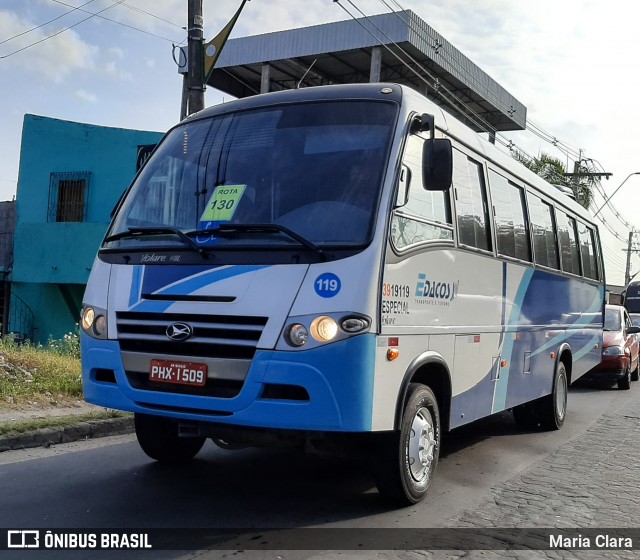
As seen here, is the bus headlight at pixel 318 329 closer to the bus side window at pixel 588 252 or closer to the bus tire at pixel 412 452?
the bus tire at pixel 412 452

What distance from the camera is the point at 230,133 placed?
5539 mm

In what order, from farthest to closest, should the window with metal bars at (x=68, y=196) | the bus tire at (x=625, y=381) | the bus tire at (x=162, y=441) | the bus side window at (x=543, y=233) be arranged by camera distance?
1. the window with metal bars at (x=68, y=196)
2. the bus tire at (x=625, y=381)
3. the bus side window at (x=543, y=233)
4. the bus tire at (x=162, y=441)

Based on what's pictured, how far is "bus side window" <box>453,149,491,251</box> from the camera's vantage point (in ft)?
19.8

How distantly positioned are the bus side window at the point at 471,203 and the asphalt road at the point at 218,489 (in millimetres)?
2021

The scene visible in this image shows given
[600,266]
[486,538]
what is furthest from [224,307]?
[600,266]

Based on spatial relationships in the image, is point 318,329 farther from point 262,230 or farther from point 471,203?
point 471,203

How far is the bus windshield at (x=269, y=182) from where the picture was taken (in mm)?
4785

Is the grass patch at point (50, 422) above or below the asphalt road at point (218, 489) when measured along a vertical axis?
above

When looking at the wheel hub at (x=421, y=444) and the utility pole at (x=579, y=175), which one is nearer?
the wheel hub at (x=421, y=444)

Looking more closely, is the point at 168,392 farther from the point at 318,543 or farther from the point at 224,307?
the point at 318,543

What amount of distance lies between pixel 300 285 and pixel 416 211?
120 cm

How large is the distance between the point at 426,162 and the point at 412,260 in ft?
2.19

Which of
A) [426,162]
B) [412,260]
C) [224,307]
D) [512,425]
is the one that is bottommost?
[512,425]

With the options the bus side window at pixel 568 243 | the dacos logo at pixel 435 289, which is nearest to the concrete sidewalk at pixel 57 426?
the dacos logo at pixel 435 289
